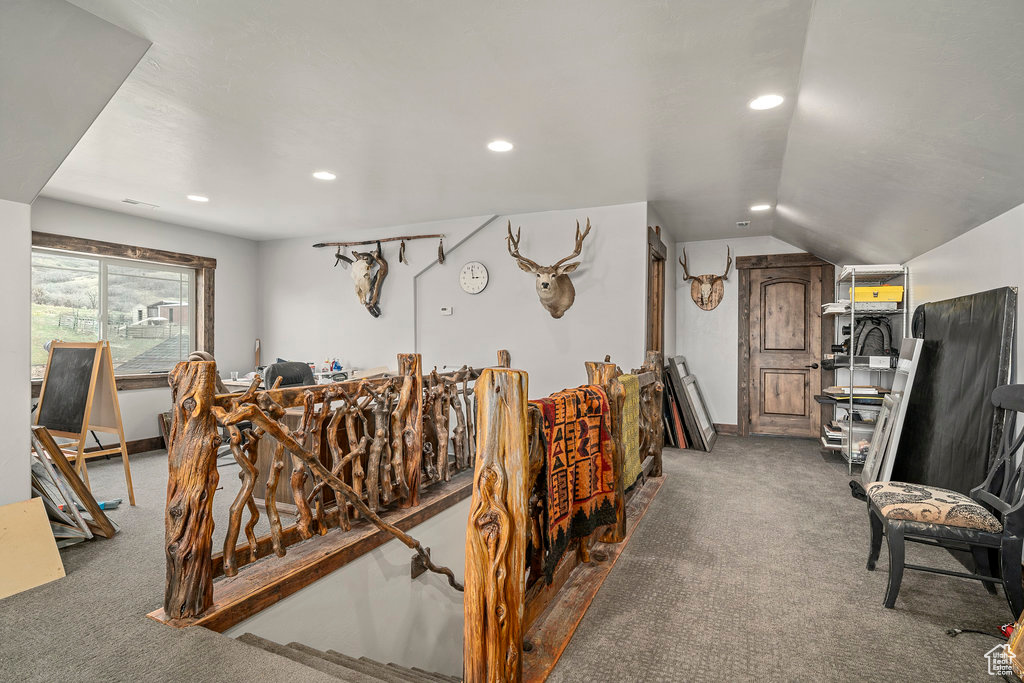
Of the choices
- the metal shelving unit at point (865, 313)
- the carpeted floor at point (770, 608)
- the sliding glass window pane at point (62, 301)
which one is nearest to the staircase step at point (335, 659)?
the carpeted floor at point (770, 608)

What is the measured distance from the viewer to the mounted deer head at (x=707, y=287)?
652 cm

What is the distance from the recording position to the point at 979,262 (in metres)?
3.09

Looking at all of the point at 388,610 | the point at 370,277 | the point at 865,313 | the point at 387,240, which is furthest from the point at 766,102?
the point at 370,277

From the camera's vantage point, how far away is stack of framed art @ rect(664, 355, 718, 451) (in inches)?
221

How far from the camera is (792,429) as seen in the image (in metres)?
6.27

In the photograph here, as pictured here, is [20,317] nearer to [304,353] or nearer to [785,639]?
[785,639]

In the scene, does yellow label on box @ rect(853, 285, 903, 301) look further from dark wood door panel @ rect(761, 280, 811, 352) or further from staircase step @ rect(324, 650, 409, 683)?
staircase step @ rect(324, 650, 409, 683)

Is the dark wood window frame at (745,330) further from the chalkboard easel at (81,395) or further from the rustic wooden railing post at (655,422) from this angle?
the chalkboard easel at (81,395)

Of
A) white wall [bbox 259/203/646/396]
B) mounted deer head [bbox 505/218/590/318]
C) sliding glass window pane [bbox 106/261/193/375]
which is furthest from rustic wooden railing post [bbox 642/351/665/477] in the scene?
sliding glass window pane [bbox 106/261/193/375]

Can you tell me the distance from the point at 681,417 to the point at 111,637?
5065 millimetres

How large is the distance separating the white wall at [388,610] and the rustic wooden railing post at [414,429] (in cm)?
23

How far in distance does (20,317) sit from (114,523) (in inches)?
55.2

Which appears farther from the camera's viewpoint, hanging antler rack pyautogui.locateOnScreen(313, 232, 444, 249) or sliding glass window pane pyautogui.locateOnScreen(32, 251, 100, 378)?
hanging antler rack pyautogui.locateOnScreen(313, 232, 444, 249)

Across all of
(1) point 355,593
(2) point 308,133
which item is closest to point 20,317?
(2) point 308,133
